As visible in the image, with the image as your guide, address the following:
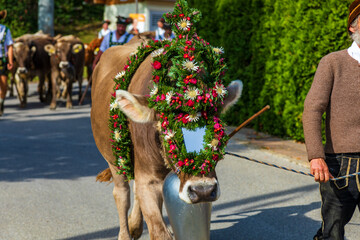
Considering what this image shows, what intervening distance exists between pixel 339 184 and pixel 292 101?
6.43 m

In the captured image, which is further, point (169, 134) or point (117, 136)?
point (117, 136)

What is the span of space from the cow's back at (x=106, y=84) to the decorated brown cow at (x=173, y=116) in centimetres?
2

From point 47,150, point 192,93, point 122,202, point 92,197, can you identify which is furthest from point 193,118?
point 47,150

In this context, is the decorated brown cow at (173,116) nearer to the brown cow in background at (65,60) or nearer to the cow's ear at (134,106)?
the cow's ear at (134,106)

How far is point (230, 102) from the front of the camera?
3.71 metres

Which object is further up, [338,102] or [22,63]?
[338,102]

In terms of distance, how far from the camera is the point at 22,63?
15.4m

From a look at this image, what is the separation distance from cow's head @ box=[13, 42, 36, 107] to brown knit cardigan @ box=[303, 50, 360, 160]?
1263cm

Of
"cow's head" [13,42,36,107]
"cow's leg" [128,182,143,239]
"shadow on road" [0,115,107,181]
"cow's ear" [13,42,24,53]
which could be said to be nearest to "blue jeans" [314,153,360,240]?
"cow's leg" [128,182,143,239]

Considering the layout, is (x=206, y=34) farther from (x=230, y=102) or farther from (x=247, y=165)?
(x=230, y=102)

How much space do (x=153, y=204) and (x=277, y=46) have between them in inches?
287

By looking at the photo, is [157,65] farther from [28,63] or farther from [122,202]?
[28,63]

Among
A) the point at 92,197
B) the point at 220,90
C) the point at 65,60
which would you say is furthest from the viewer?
the point at 65,60

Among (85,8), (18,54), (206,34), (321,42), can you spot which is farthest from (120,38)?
(85,8)
